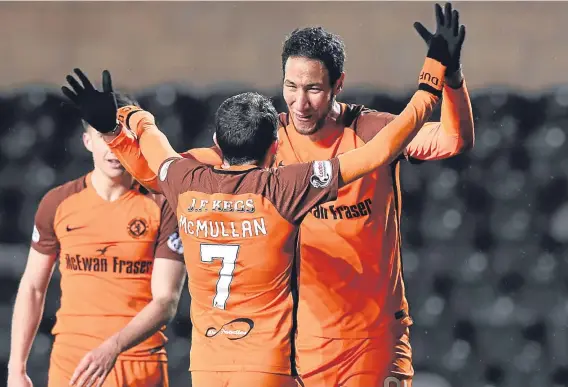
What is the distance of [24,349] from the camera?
3.81m

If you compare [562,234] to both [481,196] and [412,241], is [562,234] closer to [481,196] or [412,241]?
[481,196]

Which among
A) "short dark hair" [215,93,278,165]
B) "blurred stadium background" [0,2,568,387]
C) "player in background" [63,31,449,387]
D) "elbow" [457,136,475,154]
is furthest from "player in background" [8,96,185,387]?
"blurred stadium background" [0,2,568,387]

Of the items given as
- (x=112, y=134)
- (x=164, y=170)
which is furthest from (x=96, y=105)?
(x=164, y=170)

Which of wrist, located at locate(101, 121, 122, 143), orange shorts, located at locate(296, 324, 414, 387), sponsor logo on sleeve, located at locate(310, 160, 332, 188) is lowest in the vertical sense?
orange shorts, located at locate(296, 324, 414, 387)

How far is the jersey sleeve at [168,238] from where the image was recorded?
12.0 feet

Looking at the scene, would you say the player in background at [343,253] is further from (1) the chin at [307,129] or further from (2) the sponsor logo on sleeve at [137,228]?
(2) the sponsor logo on sleeve at [137,228]

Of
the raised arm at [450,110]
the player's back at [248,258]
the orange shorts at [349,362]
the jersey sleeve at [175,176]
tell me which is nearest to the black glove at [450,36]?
the raised arm at [450,110]

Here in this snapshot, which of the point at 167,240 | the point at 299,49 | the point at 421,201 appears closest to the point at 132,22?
the point at 421,201

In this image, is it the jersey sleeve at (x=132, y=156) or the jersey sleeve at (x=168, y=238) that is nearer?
the jersey sleeve at (x=132, y=156)

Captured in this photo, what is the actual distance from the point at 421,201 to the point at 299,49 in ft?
8.66

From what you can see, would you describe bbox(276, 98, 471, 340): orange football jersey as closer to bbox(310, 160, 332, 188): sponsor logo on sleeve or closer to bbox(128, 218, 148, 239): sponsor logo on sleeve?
bbox(310, 160, 332, 188): sponsor logo on sleeve

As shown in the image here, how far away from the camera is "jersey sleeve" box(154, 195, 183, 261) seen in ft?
12.0

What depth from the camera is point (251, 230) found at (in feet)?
9.27

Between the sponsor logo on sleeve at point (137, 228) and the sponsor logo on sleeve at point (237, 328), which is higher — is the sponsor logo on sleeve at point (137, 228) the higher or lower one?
the higher one
